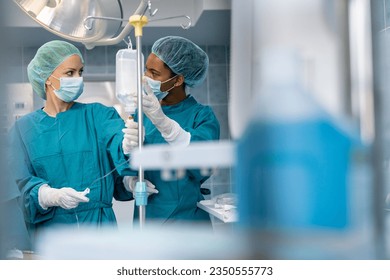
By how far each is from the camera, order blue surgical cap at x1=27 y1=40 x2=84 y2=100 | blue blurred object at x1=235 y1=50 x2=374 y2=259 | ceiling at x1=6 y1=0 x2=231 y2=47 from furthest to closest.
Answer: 1. blue surgical cap at x1=27 y1=40 x2=84 y2=100
2. ceiling at x1=6 y1=0 x2=231 y2=47
3. blue blurred object at x1=235 y1=50 x2=374 y2=259

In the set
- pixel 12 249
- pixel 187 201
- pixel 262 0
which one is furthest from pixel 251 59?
pixel 187 201

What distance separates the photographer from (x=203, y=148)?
13.5 inches

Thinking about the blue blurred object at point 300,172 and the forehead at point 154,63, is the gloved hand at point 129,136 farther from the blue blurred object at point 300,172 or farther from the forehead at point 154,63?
the blue blurred object at point 300,172

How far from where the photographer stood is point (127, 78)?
3.40 ft

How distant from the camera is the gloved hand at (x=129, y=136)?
99cm

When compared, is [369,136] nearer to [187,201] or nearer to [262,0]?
[262,0]

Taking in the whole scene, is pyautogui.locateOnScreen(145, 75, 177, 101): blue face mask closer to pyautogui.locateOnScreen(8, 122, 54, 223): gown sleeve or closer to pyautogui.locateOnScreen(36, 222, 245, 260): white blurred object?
pyautogui.locateOnScreen(8, 122, 54, 223): gown sleeve

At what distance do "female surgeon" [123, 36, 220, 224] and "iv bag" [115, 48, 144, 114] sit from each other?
3 centimetres

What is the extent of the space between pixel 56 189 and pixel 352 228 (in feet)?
2.80

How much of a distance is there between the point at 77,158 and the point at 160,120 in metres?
0.22

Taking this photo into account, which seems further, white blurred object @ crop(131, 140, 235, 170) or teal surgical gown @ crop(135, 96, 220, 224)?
teal surgical gown @ crop(135, 96, 220, 224)

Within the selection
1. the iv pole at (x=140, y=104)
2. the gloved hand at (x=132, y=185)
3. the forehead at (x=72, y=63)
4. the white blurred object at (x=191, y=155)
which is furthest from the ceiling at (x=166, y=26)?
the white blurred object at (x=191, y=155)

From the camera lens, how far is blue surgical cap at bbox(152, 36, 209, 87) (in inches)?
40.0

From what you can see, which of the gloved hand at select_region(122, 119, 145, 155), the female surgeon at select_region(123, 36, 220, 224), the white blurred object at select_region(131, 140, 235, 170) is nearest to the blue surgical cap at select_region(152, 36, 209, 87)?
the female surgeon at select_region(123, 36, 220, 224)
